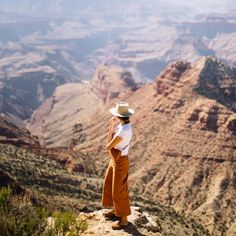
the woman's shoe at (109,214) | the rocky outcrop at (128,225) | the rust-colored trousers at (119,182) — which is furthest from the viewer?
the woman's shoe at (109,214)

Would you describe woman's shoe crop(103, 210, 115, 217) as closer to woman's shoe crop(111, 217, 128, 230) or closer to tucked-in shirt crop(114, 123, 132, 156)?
woman's shoe crop(111, 217, 128, 230)

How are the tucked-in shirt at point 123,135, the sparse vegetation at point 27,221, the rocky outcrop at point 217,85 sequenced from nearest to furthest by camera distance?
the sparse vegetation at point 27,221
the tucked-in shirt at point 123,135
the rocky outcrop at point 217,85

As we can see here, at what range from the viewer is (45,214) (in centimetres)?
2017

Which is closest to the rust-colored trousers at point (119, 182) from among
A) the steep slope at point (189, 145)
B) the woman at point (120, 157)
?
the woman at point (120, 157)

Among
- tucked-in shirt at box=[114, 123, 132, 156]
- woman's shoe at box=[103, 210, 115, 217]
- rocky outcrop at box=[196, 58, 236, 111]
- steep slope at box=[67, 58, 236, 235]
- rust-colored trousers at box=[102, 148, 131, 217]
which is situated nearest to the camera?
tucked-in shirt at box=[114, 123, 132, 156]

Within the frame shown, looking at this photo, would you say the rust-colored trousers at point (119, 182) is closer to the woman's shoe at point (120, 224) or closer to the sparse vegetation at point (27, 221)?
the woman's shoe at point (120, 224)

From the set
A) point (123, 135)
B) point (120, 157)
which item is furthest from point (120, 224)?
point (123, 135)

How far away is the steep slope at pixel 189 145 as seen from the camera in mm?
70375

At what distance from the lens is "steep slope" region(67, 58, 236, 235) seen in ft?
231

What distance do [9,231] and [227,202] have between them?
52882 millimetres

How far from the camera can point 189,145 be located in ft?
275

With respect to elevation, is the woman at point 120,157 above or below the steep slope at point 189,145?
above

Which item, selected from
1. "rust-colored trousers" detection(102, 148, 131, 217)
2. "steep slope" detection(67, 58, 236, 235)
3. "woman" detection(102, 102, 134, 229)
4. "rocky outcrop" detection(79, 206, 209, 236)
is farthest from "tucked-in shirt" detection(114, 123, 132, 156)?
"steep slope" detection(67, 58, 236, 235)

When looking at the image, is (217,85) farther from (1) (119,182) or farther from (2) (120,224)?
(1) (119,182)
